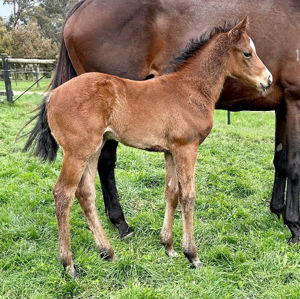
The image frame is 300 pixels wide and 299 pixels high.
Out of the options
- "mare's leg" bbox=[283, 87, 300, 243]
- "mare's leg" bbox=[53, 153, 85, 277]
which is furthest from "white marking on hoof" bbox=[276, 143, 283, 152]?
"mare's leg" bbox=[53, 153, 85, 277]

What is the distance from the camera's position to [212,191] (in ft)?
14.0

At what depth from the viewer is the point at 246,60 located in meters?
2.73

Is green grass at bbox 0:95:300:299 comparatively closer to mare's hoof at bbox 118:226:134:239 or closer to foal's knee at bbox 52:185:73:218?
mare's hoof at bbox 118:226:134:239

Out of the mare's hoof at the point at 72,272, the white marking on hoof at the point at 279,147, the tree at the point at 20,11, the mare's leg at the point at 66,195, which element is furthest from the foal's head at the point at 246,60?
the tree at the point at 20,11

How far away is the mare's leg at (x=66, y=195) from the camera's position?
243cm

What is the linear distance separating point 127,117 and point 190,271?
1.26m

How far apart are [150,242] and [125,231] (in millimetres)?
291

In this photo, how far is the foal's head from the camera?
270cm

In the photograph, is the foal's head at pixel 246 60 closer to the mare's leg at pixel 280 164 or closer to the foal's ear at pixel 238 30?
the foal's ear at pixel 238 30

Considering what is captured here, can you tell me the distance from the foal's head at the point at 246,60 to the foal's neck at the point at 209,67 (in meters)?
0.07

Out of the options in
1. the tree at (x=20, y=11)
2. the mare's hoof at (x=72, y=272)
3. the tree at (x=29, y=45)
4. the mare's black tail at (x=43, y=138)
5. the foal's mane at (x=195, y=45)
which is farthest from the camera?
the tree at (x=20, y=11)

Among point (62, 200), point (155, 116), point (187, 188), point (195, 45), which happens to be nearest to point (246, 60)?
point (195, 45)

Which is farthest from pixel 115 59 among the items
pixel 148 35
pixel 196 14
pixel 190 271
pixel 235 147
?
pixel 235 147

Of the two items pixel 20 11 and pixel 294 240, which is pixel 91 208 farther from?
pixel 20 11
